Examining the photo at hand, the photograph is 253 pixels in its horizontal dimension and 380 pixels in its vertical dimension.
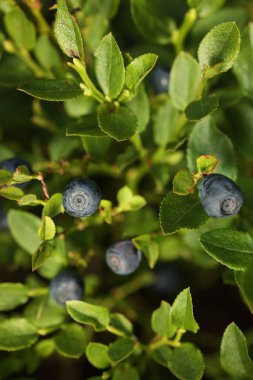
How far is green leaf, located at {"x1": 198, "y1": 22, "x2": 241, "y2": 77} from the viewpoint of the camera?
1256 mm

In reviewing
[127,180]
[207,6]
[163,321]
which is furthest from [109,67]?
[163,321]

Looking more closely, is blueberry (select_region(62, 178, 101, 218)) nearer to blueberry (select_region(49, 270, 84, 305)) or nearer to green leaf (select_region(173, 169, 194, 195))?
green leaf (select_region(173, 169, 194, 195))

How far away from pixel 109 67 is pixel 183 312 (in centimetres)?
64

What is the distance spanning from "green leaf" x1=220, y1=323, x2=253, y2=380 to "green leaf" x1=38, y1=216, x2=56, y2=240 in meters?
0.49

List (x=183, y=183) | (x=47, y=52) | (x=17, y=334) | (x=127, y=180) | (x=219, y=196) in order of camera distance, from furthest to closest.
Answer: (x=127, y=180) → (x=47, y=52) → (x=17, y=334) → (x=183, y=183) → (x=219, y=196)

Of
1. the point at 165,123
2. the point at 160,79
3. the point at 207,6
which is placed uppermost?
the point at 207,6

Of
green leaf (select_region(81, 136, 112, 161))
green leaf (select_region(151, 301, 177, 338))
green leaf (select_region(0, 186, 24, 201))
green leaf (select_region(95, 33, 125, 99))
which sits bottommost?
green leaf (select_region(151, 301, 177, 338))

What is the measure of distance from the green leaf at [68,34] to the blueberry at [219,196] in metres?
0.43

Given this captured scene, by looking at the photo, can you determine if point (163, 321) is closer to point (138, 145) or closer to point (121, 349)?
point (121, 349)

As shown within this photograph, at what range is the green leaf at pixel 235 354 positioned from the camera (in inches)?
50.3

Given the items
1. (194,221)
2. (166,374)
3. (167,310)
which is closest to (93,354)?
(167,310)

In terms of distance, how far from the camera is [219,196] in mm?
1161

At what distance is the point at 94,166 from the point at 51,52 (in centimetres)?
40

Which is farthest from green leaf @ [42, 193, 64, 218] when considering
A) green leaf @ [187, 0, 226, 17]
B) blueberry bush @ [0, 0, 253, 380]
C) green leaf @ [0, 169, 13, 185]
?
green leaf @ [187, 0, 226, 17]
